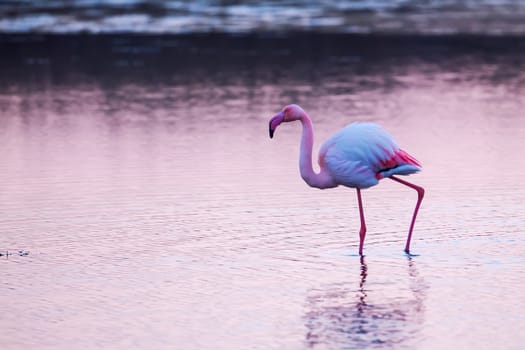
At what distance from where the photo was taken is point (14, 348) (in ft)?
23.2

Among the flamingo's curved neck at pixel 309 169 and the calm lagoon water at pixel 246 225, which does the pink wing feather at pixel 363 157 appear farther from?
the calm lagoon water at pixel 246 225

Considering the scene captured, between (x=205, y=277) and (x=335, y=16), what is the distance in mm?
24443

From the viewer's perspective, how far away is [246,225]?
32.8ft

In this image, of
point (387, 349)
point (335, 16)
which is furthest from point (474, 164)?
point (335, 16)

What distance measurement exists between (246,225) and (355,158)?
1073 mm

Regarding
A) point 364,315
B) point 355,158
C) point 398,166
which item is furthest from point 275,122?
point 364,315

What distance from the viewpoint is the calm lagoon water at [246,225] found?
7.45m

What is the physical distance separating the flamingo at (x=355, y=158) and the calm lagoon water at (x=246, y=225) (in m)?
0.45

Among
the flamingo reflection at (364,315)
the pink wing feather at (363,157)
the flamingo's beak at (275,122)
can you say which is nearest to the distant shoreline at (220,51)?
the flamingo's beak at (275,122)

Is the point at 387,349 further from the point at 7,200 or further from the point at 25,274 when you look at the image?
the point at 7,200

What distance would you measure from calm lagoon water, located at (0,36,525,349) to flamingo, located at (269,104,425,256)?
17.5 inches

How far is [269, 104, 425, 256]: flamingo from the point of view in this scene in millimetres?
9570

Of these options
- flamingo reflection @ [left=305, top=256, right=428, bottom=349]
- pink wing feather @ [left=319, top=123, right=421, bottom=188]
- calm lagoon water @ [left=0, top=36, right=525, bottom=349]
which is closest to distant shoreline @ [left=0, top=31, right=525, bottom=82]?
calm lagoon water @ [left=0, top=36, right=525, bottom=349]

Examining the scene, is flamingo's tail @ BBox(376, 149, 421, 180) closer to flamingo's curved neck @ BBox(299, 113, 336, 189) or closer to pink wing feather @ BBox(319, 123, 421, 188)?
pink wing feather @ BBox(319, 123, 421, 188)
